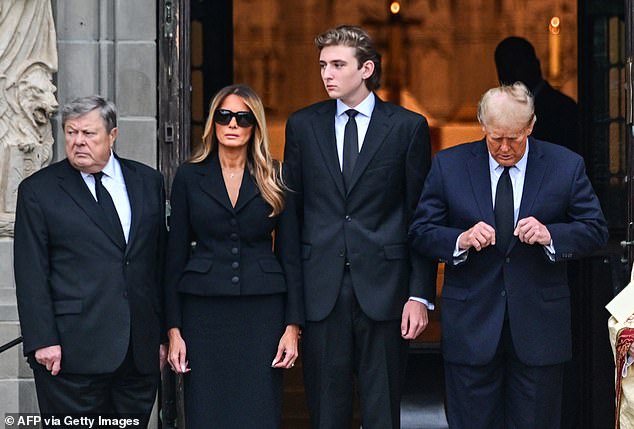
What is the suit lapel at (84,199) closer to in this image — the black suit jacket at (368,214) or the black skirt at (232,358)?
the black skirt at (232,358)

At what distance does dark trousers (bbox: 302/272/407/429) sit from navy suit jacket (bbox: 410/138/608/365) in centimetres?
31

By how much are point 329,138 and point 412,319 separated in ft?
3.19

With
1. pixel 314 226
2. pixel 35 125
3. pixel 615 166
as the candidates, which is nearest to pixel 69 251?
pixel 314 226

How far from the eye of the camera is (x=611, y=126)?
31.8ft

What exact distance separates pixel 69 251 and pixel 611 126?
493cm

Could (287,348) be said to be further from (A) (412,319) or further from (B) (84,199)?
(B) (84,199)

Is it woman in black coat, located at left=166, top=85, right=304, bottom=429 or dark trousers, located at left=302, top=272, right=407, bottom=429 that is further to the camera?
dark trousers, located at left=302, top=272, right=407, bottom=429

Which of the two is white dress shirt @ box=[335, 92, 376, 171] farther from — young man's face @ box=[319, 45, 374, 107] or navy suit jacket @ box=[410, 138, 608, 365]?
navy suit jacket @ box=[410, 138, 608, 365]

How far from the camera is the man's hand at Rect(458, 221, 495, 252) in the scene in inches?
235

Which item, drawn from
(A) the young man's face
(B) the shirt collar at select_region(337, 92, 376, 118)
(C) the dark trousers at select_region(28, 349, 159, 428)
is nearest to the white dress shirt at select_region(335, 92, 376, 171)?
(B) the shirt collar at select_region(337, 92, 376, 118)

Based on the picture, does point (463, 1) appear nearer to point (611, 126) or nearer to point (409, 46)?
point (409, 46)

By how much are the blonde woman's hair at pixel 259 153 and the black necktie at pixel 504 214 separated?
1.02 metres

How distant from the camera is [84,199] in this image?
6137 mm

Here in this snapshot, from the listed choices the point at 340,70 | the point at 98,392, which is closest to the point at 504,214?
the point at 340,70
